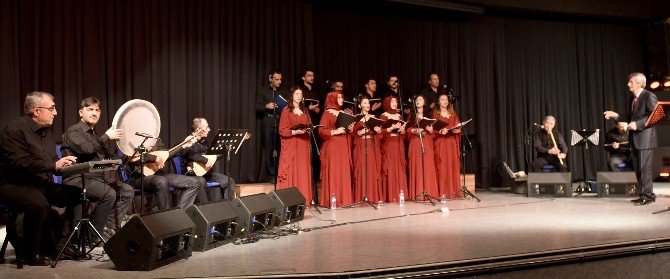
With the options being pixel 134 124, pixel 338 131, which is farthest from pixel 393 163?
pixel 134 124

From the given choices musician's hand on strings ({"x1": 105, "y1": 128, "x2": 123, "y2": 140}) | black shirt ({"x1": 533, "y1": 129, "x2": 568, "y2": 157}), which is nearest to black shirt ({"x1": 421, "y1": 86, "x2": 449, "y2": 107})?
black shirt ({"x1": 533, "y1": 129, "x2": 568, "y2": 157})

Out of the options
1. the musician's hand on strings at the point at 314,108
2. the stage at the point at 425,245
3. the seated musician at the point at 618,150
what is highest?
the musician's hand on strings at the point at 314,108

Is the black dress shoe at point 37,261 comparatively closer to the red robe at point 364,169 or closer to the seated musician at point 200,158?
the seated musician at point 200,158

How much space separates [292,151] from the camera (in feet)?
26.6

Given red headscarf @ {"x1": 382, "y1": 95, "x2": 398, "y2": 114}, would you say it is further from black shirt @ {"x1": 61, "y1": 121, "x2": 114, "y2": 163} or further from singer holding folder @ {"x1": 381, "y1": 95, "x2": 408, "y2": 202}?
black shirt @ {"x1": 61, "y1": 121, "x2": 114, "y2": 163}

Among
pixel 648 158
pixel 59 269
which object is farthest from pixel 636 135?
pixel 59 269

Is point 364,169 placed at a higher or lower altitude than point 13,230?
higher

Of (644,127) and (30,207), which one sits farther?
(644,127)

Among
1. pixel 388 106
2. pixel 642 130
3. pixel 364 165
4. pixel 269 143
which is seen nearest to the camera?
pixel 642 130

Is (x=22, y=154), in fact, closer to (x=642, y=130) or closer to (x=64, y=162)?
(x=64, y=162)

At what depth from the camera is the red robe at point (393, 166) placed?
8.96 meters

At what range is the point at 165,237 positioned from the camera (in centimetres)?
438

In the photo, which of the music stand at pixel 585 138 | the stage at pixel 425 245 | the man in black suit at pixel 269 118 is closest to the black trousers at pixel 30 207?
the stage at pixel 425 245

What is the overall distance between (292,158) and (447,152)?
266cm
